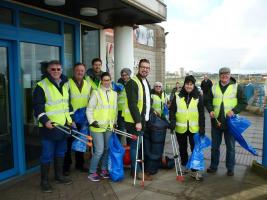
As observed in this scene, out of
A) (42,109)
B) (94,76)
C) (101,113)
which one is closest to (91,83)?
(94,76)

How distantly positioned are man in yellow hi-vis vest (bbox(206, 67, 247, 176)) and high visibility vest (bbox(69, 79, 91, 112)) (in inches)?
80.6

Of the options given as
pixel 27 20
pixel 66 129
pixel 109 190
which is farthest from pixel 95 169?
pixel 27 20

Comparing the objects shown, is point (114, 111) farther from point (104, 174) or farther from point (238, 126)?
point (238, 126)

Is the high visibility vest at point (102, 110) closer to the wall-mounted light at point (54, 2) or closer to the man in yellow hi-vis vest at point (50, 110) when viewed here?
the man in yellow hi-vis vest at point (50, 110)

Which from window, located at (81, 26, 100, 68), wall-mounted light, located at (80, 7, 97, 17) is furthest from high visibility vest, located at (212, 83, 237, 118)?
window, located at (81, 26, 100, 68)

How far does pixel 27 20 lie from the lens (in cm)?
516

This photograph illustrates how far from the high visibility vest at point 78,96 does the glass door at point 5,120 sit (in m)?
0.99

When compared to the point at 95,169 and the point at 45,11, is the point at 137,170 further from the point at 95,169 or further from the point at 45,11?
the point at 45,11

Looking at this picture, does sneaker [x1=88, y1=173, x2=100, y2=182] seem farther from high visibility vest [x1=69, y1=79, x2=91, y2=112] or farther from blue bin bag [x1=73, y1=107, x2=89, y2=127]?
high visibility vest [x1=69, y1=79, x2=91, y2=112]

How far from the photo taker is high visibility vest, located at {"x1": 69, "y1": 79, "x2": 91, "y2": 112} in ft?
16.0

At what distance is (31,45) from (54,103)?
153 cm

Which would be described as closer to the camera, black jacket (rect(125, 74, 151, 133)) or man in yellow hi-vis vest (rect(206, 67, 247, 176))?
black jacket (rect(125, 74, 151, 133))

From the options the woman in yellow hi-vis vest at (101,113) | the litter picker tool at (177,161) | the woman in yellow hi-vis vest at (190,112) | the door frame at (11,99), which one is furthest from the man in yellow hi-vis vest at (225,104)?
the door frame at (11,99)

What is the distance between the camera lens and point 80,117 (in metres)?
4.93
